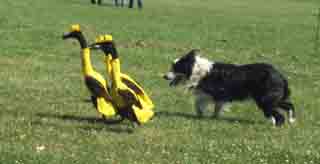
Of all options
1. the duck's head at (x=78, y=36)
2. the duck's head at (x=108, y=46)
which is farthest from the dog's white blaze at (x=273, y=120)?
the duck's head at (x=78, y=36)

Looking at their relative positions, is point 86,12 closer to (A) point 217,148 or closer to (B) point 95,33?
(B) point 95,33

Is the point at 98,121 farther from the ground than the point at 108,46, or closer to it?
closer to it

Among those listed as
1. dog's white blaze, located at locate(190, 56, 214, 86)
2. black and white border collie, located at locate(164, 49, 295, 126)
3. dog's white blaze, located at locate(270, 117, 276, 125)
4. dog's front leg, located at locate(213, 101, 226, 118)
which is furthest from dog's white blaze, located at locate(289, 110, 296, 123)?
dog's white blaze, located at locate(190, 56, 214, 86)

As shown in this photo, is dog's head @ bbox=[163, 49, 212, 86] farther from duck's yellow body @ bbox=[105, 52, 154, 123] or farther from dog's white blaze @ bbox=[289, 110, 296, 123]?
duck's yellow body @ bbox=[105, 52, 154, 123]

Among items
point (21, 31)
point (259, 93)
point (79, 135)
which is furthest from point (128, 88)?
point (21, 31)

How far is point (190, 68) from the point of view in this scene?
12.5 m

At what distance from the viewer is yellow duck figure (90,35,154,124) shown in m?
10.5

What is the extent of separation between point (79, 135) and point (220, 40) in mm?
17560

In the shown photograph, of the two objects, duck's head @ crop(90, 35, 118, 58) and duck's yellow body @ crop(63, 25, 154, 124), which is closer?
duck's yellow body @ crop(63, 25, 154, 124)

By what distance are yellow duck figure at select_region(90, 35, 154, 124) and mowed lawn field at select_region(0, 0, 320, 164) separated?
0.31m

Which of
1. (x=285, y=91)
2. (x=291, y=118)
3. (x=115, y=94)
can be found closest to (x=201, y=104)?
(x=285, y=91)

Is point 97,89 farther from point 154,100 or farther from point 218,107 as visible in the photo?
point 154,100

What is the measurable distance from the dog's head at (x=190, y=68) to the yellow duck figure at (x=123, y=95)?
1.95m

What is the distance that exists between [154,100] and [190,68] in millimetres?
1959
